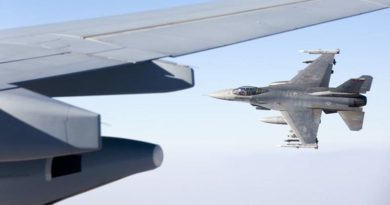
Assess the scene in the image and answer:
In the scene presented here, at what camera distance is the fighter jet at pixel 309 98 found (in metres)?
35.2

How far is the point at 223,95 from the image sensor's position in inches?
1492

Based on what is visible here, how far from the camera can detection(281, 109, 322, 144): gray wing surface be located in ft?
122

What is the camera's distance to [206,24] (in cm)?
772

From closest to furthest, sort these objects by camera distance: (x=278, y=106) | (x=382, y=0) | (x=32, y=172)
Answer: (x=32, y=172) → (x=382, y=0) → (x=278, y=106)

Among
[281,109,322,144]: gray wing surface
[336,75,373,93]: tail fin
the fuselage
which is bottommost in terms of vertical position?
[281,109,322,144]: gray wing surface

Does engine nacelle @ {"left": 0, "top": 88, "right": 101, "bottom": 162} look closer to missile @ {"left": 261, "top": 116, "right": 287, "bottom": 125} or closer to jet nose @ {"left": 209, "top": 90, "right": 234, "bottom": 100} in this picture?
missile @ {"left": 261, "top": 116, "right": 287, "bottom": 125}

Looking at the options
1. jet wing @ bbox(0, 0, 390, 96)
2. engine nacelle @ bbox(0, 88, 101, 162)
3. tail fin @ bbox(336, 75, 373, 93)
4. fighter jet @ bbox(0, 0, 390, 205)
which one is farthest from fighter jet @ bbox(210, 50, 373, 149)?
engine nacelle @ bbox(0, 88, 101, 162)

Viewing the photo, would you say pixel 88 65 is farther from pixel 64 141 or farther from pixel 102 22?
pixel 102 22

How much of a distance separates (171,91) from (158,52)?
0.68m

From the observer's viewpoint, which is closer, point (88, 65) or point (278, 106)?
point (88, 65)

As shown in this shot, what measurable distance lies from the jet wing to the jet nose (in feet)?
90.6

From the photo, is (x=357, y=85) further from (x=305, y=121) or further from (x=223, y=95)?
(x=223, y=95)

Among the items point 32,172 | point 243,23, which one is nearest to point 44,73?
point 32,172

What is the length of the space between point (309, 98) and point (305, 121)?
211cm
